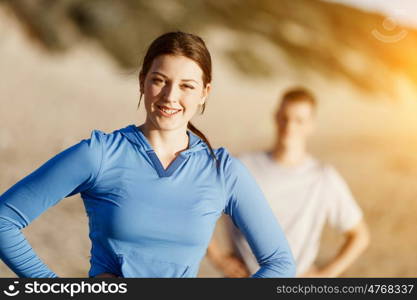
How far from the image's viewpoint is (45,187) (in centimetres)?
180

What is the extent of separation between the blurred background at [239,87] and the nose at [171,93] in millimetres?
6112

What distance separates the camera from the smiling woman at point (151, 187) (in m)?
1.80

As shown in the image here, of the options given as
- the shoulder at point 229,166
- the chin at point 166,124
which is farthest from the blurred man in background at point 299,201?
the chin at point 166,124

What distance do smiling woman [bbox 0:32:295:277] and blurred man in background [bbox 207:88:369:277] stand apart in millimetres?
1262

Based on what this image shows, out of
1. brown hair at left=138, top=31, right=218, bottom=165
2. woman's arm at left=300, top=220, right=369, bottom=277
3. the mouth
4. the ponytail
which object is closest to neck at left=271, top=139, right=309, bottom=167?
woman's arm at left=300, top=220, right=369, bottom=277

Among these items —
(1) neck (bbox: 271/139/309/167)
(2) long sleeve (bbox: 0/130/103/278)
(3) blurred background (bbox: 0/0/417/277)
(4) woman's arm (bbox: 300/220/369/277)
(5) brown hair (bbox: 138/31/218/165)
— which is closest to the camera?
(2) long sleeve (bbox: 0/130/103/278)

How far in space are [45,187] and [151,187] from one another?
29cm

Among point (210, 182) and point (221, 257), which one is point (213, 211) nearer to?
point (210, 182)

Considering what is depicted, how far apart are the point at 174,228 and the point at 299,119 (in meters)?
1.90

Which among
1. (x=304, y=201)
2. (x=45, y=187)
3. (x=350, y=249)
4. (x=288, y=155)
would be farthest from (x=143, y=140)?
(x=350, y=249)

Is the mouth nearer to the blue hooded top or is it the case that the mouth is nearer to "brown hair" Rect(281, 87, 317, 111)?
the blue hooded top

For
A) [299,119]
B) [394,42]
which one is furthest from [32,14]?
[299,119]

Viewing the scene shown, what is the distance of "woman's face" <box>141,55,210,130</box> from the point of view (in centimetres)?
188

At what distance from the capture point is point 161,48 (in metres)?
1.90
